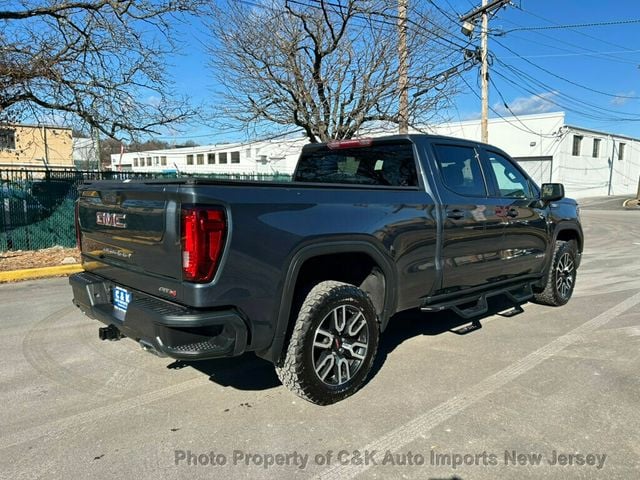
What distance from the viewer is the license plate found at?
130 inches

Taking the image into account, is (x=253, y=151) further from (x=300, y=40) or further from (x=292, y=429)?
(x=292, y=429)

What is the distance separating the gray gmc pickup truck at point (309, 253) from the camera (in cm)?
280

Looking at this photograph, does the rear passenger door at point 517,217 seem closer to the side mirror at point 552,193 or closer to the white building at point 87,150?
the side mirror at point 552,193

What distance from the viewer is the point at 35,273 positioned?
8.28 metres

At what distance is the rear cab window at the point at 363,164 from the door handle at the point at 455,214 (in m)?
0.40

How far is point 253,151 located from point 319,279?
42.5 metres

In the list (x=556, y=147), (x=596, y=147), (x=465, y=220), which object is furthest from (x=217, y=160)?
(x=465, y=220)

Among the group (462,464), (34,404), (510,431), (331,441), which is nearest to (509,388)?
(510,431)

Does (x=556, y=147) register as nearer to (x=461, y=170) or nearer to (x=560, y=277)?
(x=560, y=277)

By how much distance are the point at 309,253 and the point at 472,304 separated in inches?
94.0

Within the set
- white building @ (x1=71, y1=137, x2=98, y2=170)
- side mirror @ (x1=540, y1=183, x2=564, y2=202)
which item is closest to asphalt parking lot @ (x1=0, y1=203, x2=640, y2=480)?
side mirror @ (x1=540, y1=183, x2=564, y2=202)

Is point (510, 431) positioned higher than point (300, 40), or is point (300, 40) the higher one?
point (300, 40)

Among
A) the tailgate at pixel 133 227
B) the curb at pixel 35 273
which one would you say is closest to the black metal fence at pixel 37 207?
the curb at pixel 35 273

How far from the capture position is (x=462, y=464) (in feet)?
9.05
